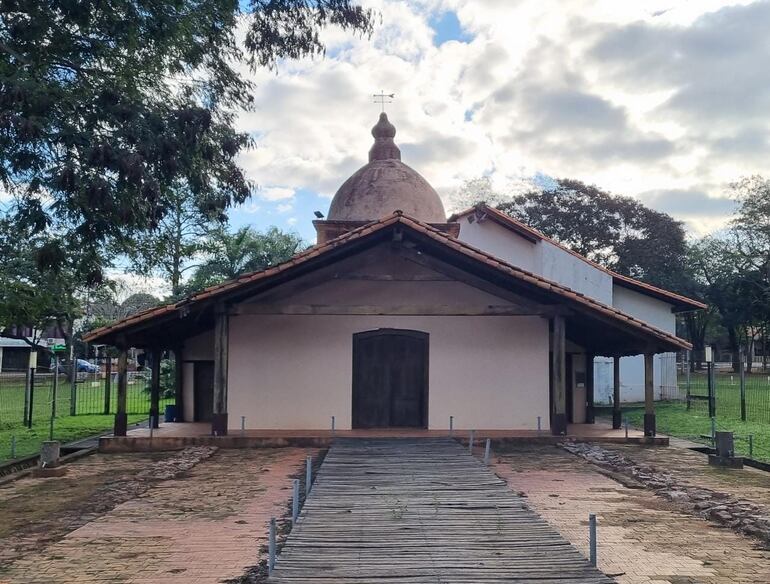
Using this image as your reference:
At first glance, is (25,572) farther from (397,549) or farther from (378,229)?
(378,229)

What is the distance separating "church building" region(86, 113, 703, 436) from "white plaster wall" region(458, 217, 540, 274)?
26.1ft

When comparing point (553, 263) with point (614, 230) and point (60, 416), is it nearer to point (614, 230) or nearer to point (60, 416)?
point (60, 416)

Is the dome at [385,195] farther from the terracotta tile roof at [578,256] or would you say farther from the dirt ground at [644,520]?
the dirt ground at [644,520]

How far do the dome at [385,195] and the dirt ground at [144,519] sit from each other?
27.0ft

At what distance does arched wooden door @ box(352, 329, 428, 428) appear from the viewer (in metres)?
15.0

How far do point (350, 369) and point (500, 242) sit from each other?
438 inches

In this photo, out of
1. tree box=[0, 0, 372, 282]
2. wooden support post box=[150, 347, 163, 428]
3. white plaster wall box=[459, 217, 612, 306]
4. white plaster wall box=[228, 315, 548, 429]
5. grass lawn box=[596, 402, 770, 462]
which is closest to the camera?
tree box=[0, 0, 372, 282]

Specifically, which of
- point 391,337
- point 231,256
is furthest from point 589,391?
point 231,256

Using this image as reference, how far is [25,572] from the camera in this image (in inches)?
234

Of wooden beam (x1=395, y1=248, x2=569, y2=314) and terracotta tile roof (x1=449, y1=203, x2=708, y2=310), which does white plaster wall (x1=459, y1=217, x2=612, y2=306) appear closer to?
terracotta tile roof (x1=449, y1=203, x2=708, y2=310)

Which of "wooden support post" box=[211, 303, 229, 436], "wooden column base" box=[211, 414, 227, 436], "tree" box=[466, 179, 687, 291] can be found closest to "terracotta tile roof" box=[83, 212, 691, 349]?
"wooden support post" box=[211, 303, 229, 436]

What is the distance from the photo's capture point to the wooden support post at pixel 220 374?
13656 millimetres

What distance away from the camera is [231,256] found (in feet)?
112

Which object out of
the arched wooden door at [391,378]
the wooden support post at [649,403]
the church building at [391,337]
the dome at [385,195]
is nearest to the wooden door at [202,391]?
the church building at [391,337]
